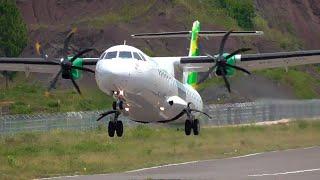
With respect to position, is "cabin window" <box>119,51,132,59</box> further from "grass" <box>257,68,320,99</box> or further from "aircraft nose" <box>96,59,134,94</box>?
"grass" <box>257,68,320,99</box>

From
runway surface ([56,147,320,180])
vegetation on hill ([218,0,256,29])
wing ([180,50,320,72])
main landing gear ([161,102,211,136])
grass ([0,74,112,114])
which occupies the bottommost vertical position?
runway surface ([56,147,320,180])

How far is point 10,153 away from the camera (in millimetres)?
51094

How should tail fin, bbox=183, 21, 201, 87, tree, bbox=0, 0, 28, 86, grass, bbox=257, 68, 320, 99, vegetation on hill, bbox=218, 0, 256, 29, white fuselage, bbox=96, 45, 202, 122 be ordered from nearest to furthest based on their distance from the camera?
white fuselage, bbox=96, 45, 202, 122 → tail fin, bbox=183, 21, 201, 87 → grass, bbox=257, 68, 320, 99 → tree, bbox=0, 0, 28, 86 → vegetation on hill, bbox=218, 0, 256, 29

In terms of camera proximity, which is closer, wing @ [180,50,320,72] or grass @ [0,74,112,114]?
wing @ [180,50,320,72]

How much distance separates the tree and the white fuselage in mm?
46607

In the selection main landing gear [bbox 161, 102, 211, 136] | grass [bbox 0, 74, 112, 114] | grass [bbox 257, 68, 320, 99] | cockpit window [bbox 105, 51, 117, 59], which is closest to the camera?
cockpit window [bbox 105, 51, 117, 59]

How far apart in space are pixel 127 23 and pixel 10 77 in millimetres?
13681

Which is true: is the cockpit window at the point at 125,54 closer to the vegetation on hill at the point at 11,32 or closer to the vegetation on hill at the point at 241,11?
the vegetation on hill at the point at 11,32

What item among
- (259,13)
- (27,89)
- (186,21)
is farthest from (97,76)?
(259,13)

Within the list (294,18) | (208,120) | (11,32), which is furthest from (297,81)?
(294,18)

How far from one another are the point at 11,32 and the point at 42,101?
45.5 ft

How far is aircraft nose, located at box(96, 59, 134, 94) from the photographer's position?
27281 mm

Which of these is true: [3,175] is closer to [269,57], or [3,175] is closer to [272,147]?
[269,57]

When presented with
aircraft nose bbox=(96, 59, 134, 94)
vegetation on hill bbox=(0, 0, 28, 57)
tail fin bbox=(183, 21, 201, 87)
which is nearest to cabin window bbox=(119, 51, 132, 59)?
aircraft nose bbox=(96, 59, 134, 94)
